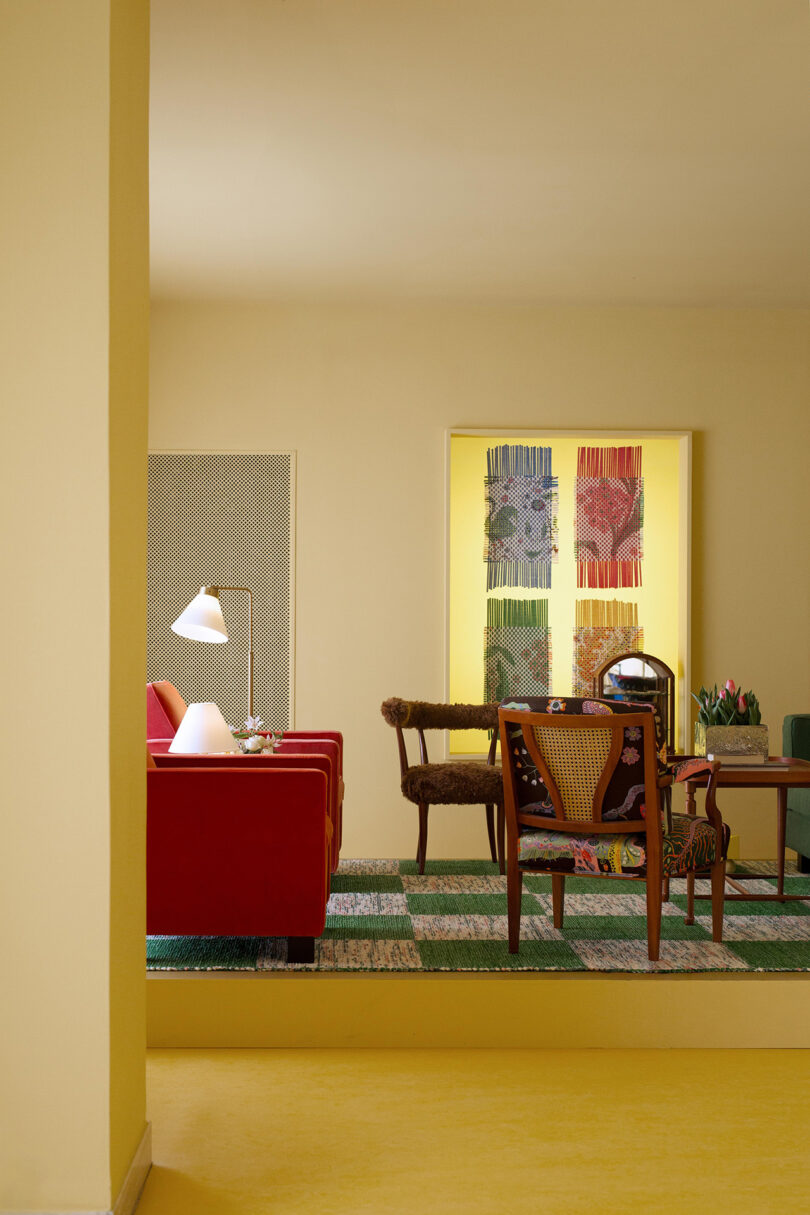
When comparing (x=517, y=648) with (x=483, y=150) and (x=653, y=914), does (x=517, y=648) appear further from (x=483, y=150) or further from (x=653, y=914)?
(x=483, y=150)

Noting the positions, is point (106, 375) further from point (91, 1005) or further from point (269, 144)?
point (269, 144)

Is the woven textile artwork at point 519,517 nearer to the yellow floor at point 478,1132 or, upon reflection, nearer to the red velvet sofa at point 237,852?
the red velvet sofa at point 237,852

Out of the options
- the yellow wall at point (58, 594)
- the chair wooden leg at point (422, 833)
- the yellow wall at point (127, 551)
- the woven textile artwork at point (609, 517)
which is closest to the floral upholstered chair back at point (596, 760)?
the chair wooden leg at point (422, 833)

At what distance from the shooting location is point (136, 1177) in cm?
236

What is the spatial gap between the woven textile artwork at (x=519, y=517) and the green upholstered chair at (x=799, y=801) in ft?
5.13

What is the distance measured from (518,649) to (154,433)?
7.85 ft

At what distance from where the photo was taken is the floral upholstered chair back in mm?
3580

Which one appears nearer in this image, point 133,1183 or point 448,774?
point 133,1183

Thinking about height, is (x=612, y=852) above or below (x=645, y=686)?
below

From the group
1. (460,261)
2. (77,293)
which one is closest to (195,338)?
(460,261)

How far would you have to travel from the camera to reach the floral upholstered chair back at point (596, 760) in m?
3.58

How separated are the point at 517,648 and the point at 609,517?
0.94 m

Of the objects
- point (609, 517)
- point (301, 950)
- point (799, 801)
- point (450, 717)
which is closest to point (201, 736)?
point (301, 950)

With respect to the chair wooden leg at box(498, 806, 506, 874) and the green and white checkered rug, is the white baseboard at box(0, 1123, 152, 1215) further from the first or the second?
the chair wooden leg at box(498, 806, 506, 874)
